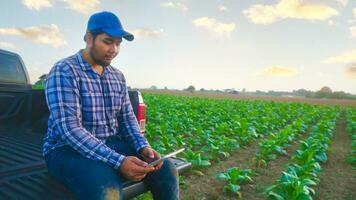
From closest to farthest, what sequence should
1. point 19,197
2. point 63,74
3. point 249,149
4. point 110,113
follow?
1. point 19,197
2. point 63,74
3. point 110,113
4. point 249,149

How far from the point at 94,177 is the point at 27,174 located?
0.87 m

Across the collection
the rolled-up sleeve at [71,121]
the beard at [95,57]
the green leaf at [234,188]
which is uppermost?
the beard at [95,57]

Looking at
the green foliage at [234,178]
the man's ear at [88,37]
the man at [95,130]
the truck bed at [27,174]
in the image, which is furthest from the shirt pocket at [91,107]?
the green foliage at [234,178]

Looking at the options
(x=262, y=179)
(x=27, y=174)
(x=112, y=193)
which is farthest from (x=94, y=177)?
(x=262, y=179)

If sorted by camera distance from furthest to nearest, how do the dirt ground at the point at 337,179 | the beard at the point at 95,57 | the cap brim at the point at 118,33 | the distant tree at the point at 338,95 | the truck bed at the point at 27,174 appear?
the distant tree at the point at 338,95 → the dirt ground at the point at 337,179 → the beard at the point at 95,57 → the cap brim at the point at 118,33 → the truck bed at the point at 27,174

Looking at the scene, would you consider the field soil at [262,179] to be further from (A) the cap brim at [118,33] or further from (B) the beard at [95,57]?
(A) the cap brim at [118,33]

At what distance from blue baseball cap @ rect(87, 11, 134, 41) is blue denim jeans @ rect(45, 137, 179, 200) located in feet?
3.37

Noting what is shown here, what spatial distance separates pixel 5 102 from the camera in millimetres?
4578

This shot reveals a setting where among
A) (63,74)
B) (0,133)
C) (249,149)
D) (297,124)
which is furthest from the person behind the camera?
(297,124)

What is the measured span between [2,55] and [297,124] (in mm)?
9073

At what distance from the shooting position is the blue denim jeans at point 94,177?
2355 mm

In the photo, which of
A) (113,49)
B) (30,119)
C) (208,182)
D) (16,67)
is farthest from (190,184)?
(16,67)

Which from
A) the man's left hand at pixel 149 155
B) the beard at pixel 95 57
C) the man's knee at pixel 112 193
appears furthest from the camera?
the man's left hand at pixel 149 155

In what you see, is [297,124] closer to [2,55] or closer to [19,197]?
[2,55]
